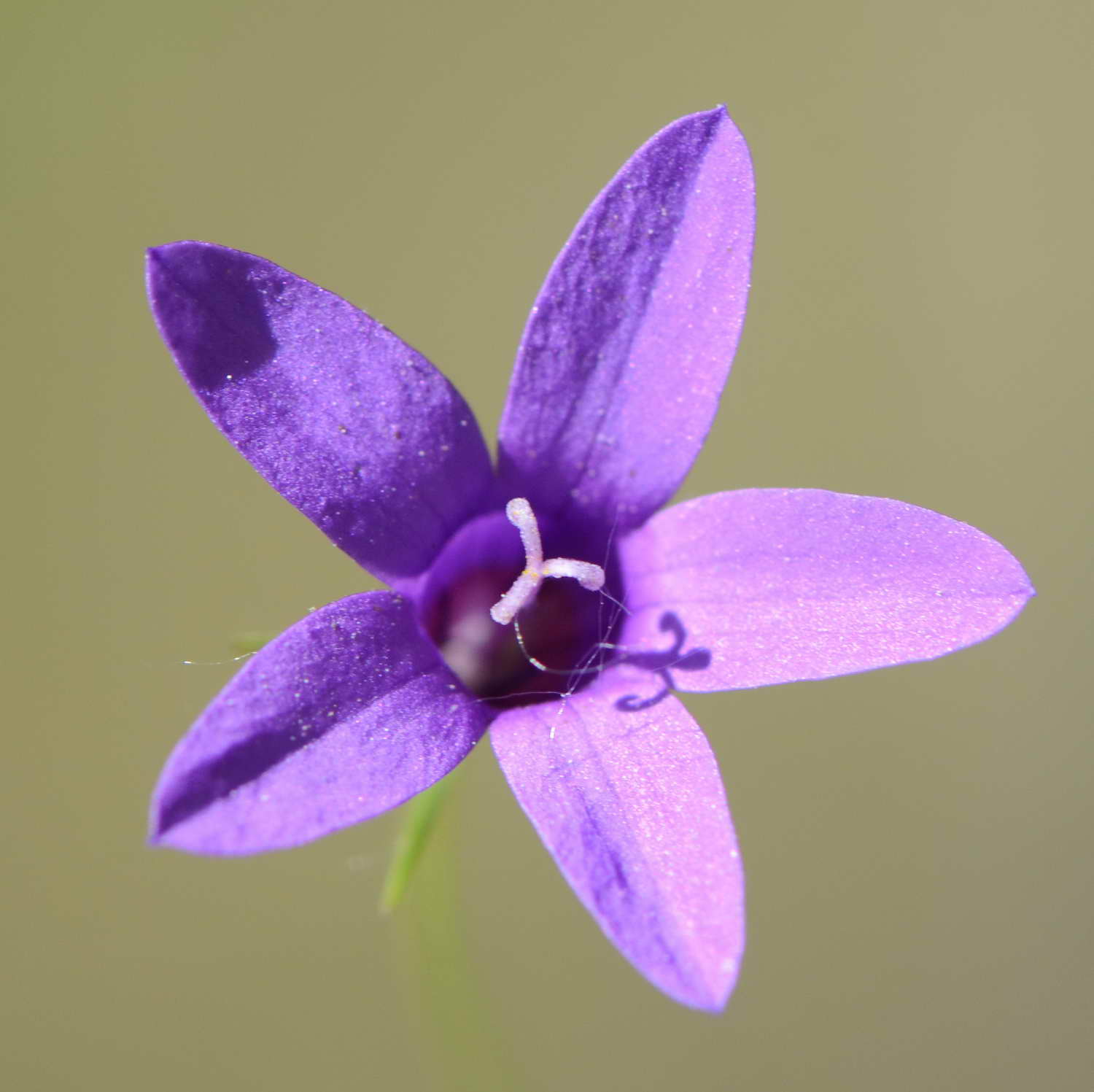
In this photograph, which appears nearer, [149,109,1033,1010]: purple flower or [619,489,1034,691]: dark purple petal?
[149,109,1033,1010]: purple flower

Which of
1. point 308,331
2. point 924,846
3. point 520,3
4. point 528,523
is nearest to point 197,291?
point 308,331

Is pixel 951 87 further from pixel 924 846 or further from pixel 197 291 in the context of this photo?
pixel 197 291

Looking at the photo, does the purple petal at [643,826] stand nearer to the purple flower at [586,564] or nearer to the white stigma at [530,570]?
the purple flower at [586,564]

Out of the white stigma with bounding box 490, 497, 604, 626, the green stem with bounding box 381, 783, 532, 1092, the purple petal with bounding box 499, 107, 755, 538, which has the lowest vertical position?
the green stem with bounding box 381, 783, 532, 1092

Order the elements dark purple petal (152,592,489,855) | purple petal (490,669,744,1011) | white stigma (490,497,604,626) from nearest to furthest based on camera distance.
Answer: dark purple petal (152,592,489,855) < purple petal (490,669,744,1011) < white stigma (490,497,604,626)

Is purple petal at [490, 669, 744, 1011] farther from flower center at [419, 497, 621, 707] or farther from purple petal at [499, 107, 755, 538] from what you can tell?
purple petal at [499, 107, 755, 538]

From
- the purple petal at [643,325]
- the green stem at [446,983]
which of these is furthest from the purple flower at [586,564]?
the green stem at [446,983]

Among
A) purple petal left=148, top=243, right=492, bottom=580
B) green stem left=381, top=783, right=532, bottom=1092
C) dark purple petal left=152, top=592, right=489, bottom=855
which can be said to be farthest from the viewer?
green stem left=381, top=783, right=532, bottom=1092

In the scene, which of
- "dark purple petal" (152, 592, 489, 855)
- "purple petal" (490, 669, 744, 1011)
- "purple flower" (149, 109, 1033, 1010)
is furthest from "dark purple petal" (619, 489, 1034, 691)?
"dark purple petal" (152, 592, 489, 855)
